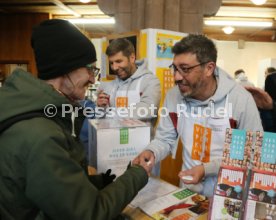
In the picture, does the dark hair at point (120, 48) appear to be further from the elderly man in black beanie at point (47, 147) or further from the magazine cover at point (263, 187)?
the magazine cover at point (263, 187)

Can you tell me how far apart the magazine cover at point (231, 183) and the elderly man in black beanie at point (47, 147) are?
286mm

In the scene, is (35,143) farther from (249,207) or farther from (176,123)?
(176,123)

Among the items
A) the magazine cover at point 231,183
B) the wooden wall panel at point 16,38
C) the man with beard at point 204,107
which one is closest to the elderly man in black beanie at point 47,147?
the magazine cover at point 231,183

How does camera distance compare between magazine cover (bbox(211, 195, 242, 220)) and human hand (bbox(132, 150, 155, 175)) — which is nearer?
magazine cover (bbox(211, 195, 242, 220))

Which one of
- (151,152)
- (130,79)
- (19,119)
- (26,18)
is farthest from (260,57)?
(19,119)

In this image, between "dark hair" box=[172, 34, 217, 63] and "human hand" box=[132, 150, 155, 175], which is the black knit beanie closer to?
"human hand" box=[132, 150, 155, 175]

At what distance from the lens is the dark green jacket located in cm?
73

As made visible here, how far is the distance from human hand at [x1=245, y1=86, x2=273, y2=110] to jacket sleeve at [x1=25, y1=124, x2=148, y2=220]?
3.72 ft

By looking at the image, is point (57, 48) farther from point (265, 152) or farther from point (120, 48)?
point (120, 48)

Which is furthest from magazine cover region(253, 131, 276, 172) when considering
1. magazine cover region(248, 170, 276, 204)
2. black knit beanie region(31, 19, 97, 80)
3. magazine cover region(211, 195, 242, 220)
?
black knit beanie region(31, 19, 97, 80)

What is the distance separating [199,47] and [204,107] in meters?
0.32

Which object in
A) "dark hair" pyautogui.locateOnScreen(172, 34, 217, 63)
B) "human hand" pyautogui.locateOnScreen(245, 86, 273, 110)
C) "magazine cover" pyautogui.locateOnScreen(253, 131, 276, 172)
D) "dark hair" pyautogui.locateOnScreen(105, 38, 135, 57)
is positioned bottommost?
"magazine cover" pyautogui.locateOnScreen(253, 131, 276, 172)

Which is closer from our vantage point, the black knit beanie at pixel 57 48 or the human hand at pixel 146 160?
the black knit beanie at pixel 57 48

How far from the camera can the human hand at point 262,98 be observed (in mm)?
1570
